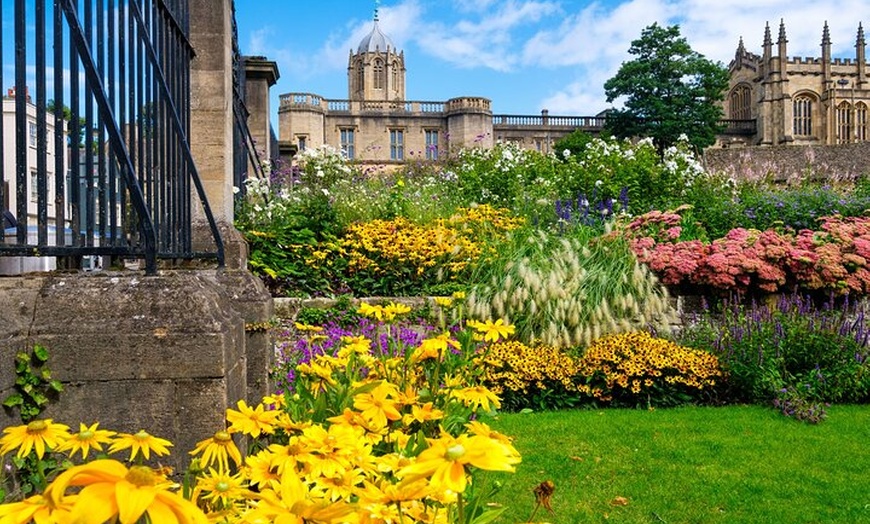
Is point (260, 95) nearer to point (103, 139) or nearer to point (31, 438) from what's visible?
point (103, 139)

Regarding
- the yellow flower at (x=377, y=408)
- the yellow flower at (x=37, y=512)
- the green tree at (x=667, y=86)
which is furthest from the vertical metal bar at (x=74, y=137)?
the green tree at (x=667, y=86)

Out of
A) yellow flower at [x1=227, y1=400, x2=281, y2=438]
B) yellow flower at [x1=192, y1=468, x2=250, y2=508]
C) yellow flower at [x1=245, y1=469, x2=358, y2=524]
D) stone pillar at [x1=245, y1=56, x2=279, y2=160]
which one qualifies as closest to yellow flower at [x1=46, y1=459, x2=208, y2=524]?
yellow flower at [x1=245, y1=469, x2=358, y2=524]

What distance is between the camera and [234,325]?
2.62 metres

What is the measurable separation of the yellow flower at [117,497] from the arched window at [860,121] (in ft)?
245

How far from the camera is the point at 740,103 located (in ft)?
230

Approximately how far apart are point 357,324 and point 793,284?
15.3 ft

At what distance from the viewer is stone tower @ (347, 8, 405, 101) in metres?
80.2

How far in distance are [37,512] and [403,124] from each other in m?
56.6

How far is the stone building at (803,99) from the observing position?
2472 inches

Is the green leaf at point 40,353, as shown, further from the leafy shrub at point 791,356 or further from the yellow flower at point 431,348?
the leafy shrub at point 791,356

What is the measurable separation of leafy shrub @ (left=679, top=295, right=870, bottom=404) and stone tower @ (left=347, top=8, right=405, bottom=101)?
2981 inches

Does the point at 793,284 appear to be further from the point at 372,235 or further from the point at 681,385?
the point at 372,235

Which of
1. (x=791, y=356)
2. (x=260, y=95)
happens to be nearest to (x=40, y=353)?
(x=791, y=356)

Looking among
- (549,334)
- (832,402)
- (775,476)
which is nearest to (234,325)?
(775,476)
